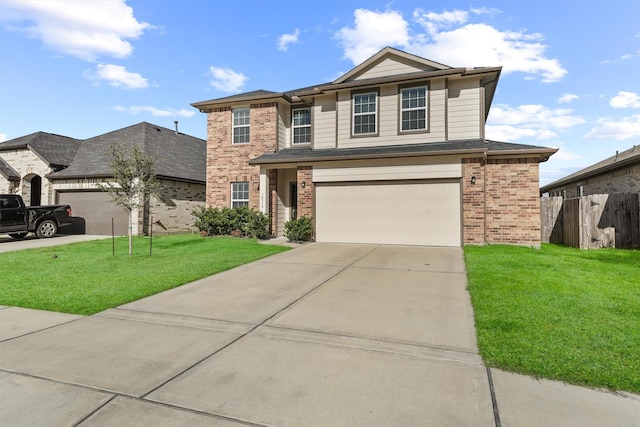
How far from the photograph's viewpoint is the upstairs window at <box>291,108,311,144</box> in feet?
53.5

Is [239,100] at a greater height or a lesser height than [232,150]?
greater

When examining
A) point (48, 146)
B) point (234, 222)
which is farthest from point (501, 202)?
point (48, 146)

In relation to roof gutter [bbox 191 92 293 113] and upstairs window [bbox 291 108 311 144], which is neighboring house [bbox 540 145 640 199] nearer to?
upstairs window [bbox 291 108 311 144]

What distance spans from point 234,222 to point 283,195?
8.80 feet

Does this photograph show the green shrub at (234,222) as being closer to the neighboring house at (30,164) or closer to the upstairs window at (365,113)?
the upstairs window at (365,113)

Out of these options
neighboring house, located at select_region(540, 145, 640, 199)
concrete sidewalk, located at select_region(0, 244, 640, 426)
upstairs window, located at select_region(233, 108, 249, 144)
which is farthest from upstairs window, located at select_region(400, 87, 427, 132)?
concrete sidewalk, located at select_region(0, 244, 640, 426)

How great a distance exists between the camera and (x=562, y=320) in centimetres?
441

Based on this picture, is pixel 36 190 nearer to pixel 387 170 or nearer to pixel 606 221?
pixel 387 170

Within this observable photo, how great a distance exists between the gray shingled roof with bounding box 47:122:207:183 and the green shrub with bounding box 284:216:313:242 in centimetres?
755

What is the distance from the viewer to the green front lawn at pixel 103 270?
5656 mm

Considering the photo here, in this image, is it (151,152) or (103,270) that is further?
(151,152)

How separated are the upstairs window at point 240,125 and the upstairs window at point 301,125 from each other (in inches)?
88.0

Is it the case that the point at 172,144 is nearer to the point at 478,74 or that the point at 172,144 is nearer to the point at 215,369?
the point at 478,74

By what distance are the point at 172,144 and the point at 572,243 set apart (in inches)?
810
